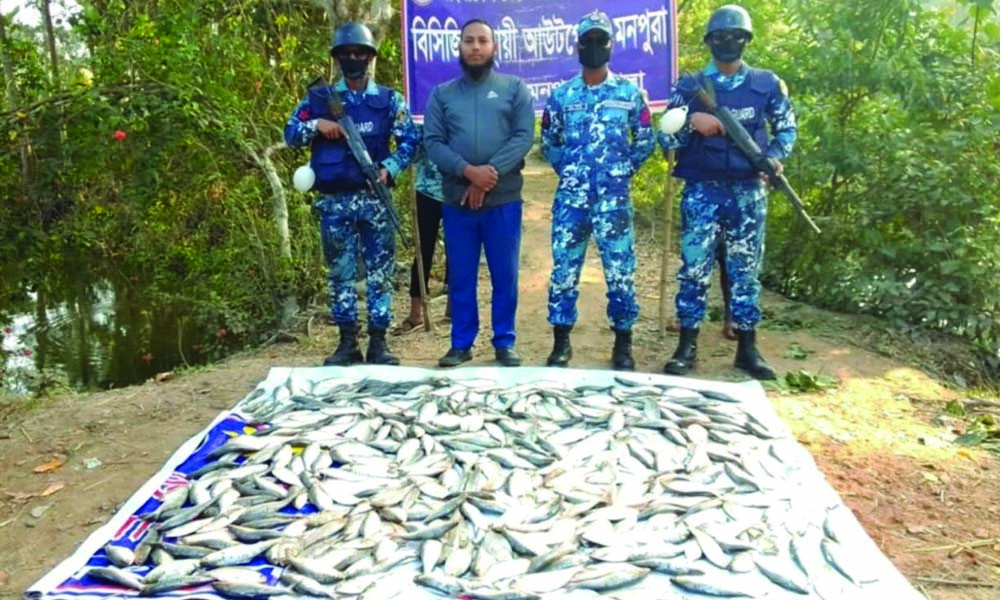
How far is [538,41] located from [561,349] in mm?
2320

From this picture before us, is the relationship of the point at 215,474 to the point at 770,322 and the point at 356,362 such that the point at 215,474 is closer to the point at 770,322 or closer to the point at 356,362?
the point at 356,362

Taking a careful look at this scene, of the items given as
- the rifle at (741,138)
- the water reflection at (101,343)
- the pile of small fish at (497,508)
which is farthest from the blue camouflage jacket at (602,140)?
the water reflection at (101,343)

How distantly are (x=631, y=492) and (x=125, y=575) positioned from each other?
185 cm

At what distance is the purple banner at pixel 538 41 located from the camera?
18.8 ft

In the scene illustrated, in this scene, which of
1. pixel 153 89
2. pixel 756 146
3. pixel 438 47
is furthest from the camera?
pixel 153 89

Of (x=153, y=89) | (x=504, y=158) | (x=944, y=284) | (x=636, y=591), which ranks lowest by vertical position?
(x=636, y=591)

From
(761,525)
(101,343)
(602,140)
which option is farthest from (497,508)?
(101,343)

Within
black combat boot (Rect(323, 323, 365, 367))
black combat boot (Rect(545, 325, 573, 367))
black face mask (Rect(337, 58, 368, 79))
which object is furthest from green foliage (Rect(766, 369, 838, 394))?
black face mask (Rect(337, 58, 368, 79))

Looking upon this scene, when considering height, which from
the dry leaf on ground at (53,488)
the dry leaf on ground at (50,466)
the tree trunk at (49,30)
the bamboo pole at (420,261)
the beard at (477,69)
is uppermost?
the tree trunk at (49,30)

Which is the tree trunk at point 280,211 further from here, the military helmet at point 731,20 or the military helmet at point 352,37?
the military helmet at point 731,20

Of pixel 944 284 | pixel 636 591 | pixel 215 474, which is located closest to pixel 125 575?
pixel 215 474

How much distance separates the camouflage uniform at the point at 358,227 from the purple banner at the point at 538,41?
82 centimetres

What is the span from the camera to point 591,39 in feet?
15.8

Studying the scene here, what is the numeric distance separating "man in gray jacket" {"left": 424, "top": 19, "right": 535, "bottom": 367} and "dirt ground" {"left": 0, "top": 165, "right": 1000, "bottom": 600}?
702 mm
